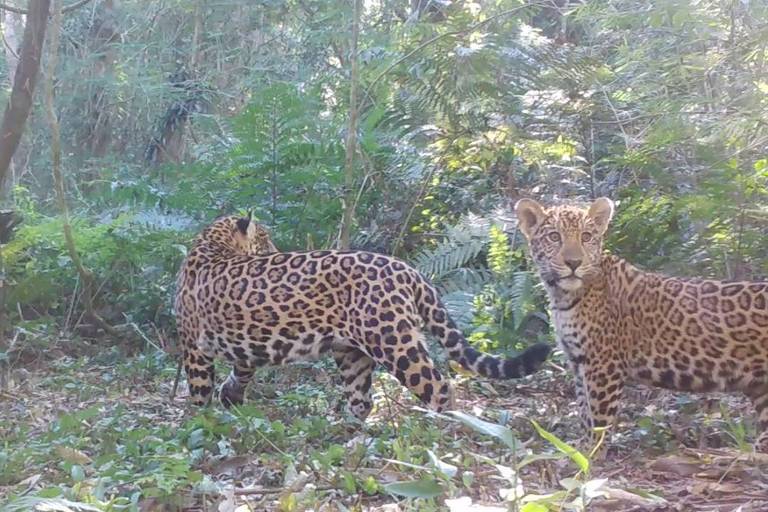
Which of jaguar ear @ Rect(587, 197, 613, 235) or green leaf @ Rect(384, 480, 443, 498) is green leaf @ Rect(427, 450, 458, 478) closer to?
green leaf @ Rect(384, 480, 443, 498)

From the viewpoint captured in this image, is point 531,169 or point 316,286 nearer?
point 316,286

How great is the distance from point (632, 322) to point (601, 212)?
77cm

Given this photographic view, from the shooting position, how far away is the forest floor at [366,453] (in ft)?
13.2

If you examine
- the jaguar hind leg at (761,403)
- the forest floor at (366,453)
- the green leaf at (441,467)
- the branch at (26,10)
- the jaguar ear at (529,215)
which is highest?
the branch at (26,10)

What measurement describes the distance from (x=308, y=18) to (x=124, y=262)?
332 inches

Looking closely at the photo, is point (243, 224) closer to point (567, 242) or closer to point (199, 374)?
point (199, 374)

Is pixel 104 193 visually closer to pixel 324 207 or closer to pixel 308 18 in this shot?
pixel 324 207

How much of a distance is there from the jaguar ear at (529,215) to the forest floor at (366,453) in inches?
51.3

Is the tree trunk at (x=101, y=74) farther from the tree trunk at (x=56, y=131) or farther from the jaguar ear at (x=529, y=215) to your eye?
the jaguar ear at (x=529, y=215)

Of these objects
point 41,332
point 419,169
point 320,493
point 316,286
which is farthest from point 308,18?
point 320,493

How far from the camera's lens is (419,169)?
1095cm

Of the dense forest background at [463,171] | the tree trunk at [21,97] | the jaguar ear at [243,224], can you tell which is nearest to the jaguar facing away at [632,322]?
the dense forest background at [463,171]

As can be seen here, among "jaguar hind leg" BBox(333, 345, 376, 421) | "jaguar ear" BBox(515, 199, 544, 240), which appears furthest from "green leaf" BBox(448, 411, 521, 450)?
"jaguar hind leg" BBox(333, 345, 376, 421)

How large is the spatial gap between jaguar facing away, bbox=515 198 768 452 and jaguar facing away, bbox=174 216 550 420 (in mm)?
363
